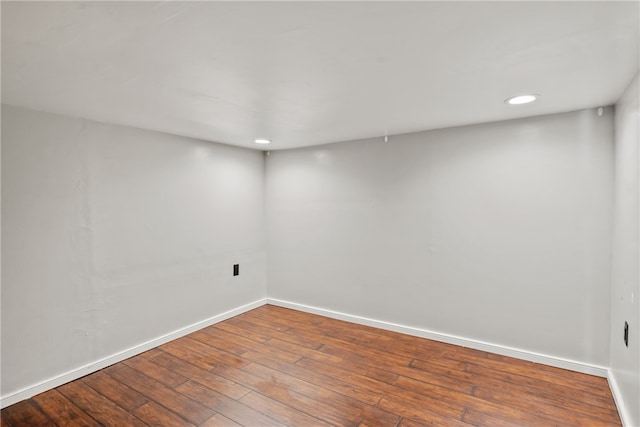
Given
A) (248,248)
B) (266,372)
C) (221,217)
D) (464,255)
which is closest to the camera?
(266,372)

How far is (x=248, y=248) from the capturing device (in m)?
4.06

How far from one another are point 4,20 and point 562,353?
12.6 ft

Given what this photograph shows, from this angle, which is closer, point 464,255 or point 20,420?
point 20,420

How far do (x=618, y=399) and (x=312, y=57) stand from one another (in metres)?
2.78

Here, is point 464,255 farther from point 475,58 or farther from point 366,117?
point 475,58

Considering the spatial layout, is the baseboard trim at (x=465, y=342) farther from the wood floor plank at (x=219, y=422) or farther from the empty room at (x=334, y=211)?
the wood floor plank at (x=219, y=422)

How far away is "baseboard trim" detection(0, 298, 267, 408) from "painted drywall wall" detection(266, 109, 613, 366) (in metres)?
1.06

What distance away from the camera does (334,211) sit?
375cm

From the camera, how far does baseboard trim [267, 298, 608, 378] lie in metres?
2.50

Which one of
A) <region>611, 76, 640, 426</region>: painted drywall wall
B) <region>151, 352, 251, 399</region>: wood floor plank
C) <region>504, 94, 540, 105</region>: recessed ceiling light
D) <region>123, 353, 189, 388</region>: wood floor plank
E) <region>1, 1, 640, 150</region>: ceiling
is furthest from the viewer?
<region>123, 353, 189, 388</region>: wood floor plank

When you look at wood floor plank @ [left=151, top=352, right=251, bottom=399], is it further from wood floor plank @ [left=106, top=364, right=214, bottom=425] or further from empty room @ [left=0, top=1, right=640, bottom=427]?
wood floor plank @ [left=106, top=364, right=214, bottom=425]

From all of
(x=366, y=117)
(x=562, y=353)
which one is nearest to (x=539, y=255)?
(x=562, y=353)

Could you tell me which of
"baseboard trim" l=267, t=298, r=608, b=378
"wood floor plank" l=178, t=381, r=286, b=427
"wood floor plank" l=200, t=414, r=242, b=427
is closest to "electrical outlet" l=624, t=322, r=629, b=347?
"baseboard trim" l=267, t=298, r=608, b=378

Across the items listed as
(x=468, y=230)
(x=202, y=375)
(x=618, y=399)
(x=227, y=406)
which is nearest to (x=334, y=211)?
(x=468, y=230)
